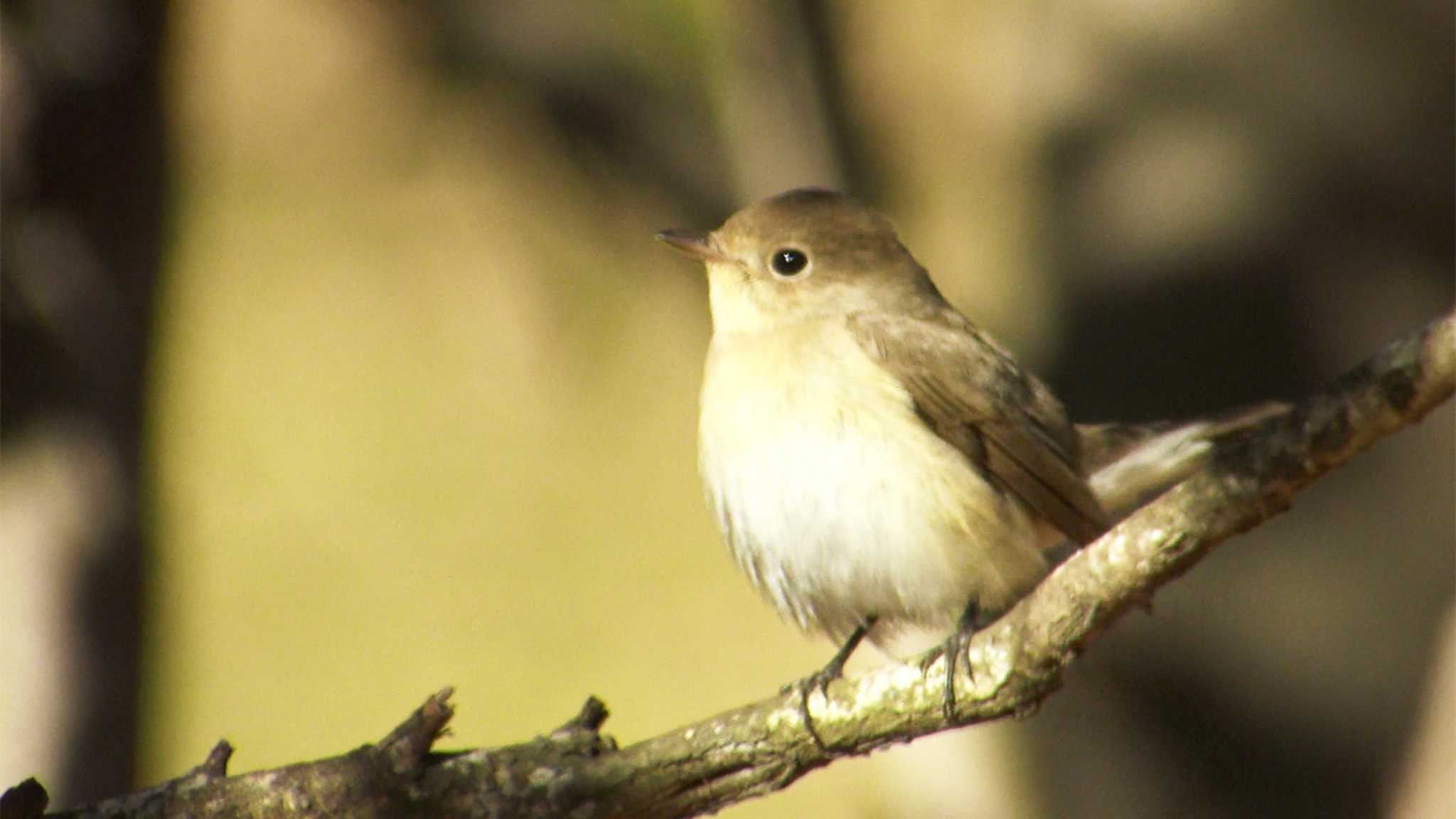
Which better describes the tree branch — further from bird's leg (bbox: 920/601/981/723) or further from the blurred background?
the blurred background

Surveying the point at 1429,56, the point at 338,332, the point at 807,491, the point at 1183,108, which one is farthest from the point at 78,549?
the point at 1429,56

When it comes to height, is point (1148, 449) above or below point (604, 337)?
below

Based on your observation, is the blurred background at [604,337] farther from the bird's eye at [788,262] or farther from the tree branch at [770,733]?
the tree branch at [770,733]

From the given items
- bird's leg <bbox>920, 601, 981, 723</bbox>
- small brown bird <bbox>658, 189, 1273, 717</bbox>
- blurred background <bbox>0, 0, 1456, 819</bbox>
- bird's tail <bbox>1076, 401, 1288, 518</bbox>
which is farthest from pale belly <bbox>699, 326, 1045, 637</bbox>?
blurred background <bbox>0, 0, 1456, 819</bbox>

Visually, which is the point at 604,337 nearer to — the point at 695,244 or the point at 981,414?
Answer: the point at 695,244

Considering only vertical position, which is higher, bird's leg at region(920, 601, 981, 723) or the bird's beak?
the bird's beak

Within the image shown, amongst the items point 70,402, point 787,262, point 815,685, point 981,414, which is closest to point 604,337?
point 70,402
